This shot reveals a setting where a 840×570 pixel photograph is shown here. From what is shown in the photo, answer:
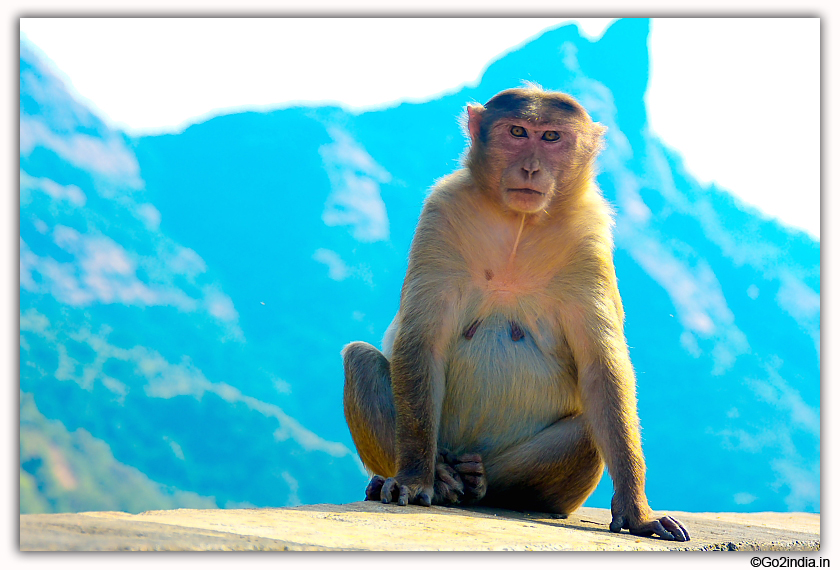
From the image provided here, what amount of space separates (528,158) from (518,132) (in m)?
0.19

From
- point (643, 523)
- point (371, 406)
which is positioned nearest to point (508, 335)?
point (371, 406)

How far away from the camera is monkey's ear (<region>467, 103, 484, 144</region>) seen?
481 cm

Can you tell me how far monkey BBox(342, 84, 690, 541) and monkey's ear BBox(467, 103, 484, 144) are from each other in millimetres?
39

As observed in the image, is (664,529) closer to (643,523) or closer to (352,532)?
(643,523)

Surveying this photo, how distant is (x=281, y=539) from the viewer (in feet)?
9.92

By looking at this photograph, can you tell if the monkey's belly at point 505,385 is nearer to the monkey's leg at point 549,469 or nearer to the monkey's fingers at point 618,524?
the monkey's leg at point 549,469

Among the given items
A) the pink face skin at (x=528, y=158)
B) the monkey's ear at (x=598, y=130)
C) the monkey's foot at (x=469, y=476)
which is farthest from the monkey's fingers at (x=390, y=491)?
the monkey's ear at (x=598, y=130)

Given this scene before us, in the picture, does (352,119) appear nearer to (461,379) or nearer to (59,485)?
(59,485)

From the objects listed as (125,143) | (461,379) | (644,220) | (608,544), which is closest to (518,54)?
(644,220)

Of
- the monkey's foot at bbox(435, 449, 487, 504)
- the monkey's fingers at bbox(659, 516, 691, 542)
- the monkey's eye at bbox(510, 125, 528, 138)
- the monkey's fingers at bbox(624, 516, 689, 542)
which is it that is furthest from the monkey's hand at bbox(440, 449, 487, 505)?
the monkey's eye at bbox(510, 125, 528, 138)

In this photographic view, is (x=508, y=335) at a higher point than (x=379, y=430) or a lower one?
higher

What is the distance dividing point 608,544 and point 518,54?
14037 millimetres

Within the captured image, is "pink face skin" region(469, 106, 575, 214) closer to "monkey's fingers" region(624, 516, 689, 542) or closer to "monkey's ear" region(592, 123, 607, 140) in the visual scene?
"monkey's ear" region(592, 123, 607, 140)

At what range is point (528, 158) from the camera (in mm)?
4441
